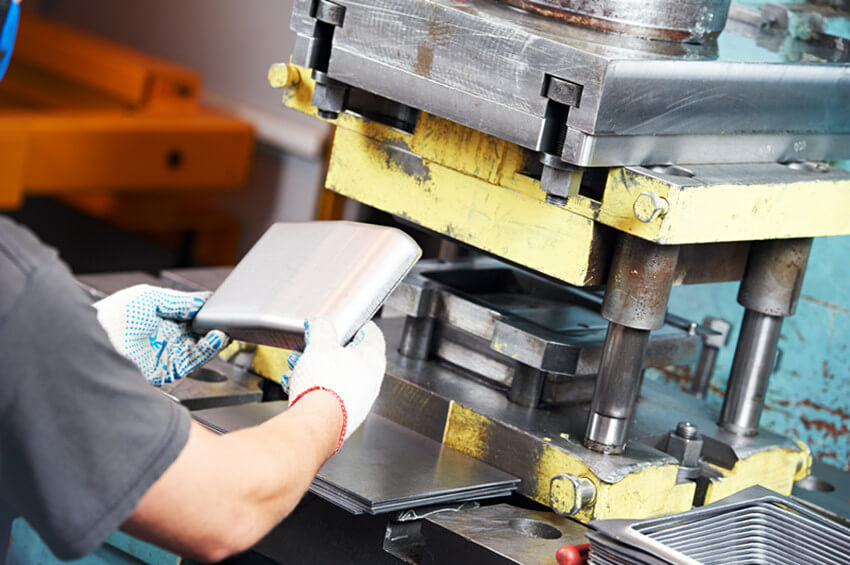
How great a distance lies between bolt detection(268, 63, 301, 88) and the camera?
145cm

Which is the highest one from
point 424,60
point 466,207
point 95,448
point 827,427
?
point 424,60

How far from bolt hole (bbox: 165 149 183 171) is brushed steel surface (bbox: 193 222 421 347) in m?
2.09

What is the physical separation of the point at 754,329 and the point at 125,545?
2.69 feet

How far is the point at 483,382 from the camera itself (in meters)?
1.46

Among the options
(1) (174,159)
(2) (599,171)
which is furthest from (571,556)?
(1) (174,159)

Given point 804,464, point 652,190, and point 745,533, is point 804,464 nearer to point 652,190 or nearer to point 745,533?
point 745,533

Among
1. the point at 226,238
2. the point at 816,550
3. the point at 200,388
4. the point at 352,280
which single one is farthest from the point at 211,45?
the point at 816,550

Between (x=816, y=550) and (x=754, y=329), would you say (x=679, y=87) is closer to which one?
(x=754, y=329)

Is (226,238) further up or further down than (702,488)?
further down

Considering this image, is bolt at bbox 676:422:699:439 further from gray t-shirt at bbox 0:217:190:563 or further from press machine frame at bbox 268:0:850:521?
gray t-shirt at bbox 0:217:190:563

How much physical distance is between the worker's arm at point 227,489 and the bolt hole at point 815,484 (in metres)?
0.86

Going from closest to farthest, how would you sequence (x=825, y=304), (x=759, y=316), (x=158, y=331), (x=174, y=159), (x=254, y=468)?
(x=254, y=468) → (x=158, y=331) → (x=759, y=316) → (x=825, y=304) → (x=174, y=159)

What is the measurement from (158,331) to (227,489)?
0.45 metres

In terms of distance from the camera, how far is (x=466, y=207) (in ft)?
4.37
